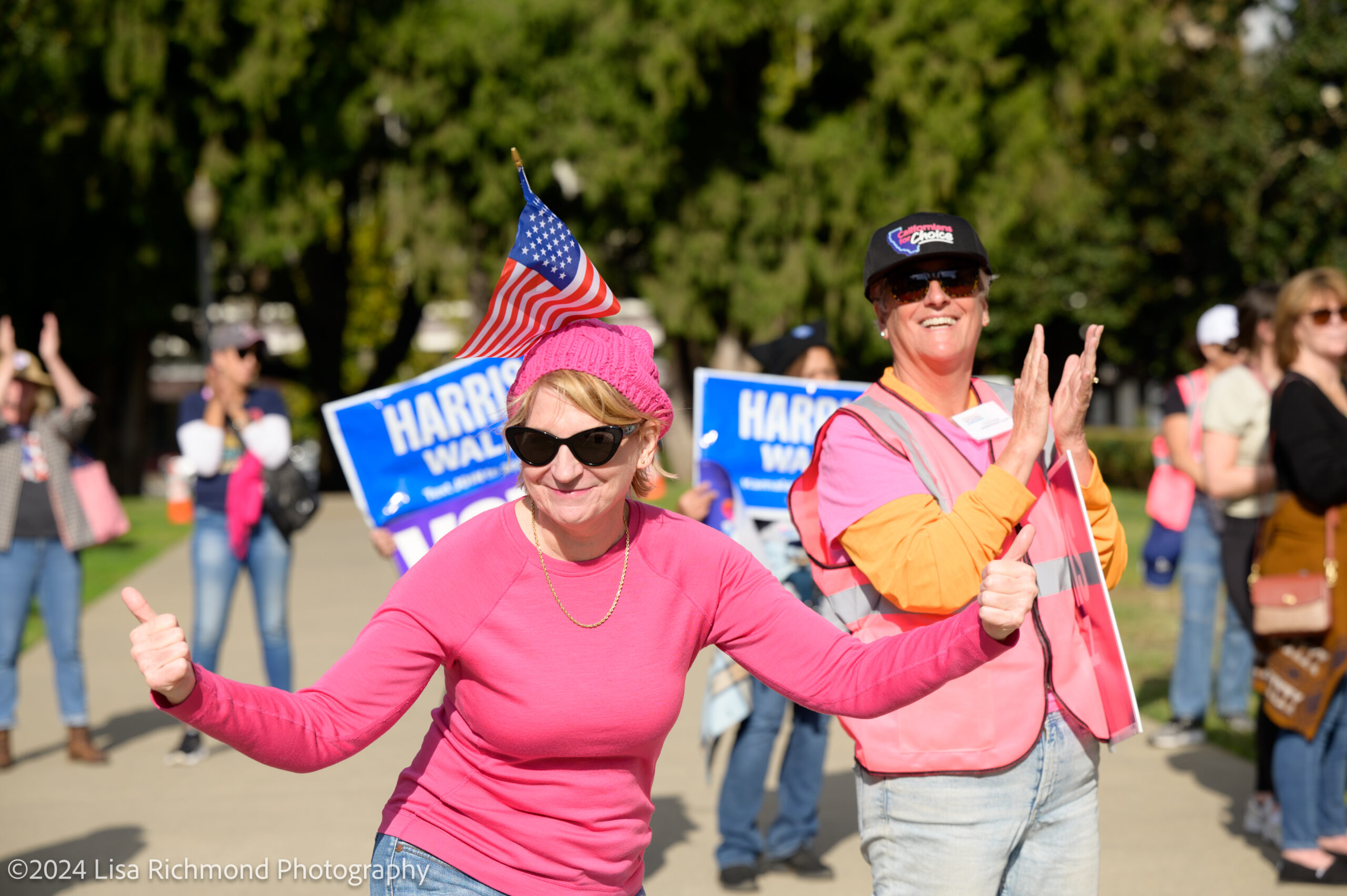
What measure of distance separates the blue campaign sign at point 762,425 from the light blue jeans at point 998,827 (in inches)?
102

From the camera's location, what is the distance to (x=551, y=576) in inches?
96.9

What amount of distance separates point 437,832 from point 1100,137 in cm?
2639

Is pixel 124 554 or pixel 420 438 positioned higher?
pixel 420 438

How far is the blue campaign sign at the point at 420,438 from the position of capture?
17.1 feet

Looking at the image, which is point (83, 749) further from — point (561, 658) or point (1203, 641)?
point (1203, 641)

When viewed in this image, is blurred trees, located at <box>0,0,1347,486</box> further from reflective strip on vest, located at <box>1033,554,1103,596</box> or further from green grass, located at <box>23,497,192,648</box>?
reflective strip on vest, located at <box>1033,554,1103,596</box>

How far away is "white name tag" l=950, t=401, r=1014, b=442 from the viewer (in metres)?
2.84

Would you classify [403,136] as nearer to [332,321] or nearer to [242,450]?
[332,321]

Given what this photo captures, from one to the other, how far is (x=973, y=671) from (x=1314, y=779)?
289 centimetres

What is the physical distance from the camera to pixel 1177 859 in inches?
207

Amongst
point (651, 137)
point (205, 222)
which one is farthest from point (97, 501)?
point (651, 137)

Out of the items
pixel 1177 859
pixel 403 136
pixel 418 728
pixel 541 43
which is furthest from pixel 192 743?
pixel 403 136

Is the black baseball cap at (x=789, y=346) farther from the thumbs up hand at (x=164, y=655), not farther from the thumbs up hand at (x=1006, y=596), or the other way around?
the thumbs up hand at (x=164, y=655)

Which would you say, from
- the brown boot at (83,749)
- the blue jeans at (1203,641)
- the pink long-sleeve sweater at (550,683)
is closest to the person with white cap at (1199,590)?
the blue jeans at (1203,641)
